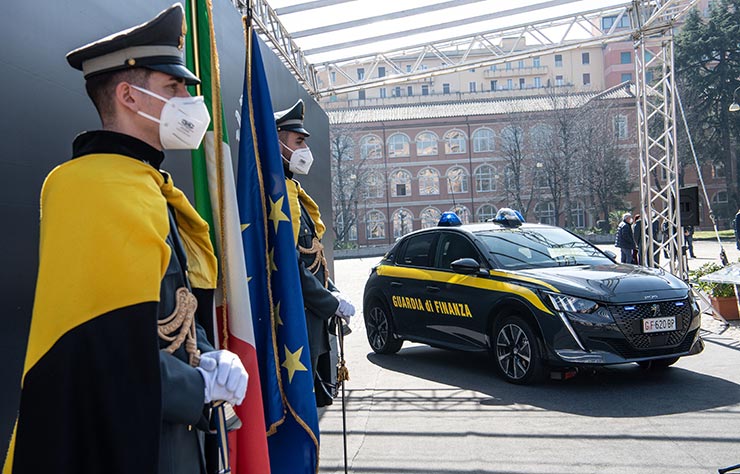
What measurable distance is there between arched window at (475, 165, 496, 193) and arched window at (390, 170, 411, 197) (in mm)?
6847

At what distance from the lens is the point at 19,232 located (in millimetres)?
2990

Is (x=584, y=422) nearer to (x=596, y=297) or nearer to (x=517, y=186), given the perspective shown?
(x=596, y=297)

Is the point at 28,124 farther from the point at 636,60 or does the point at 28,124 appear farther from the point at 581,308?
the point at 636,60

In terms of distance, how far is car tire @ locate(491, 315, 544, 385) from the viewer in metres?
7.59

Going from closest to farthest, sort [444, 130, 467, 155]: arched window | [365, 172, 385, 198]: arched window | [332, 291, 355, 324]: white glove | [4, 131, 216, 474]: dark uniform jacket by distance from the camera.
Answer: [4, 131, 216, 474]: dark uniform jacket, [332, 291, 355, 324]: white glove, [365, 172, 385, 198]: arched window, [444, 130, 467, 155]: arched window

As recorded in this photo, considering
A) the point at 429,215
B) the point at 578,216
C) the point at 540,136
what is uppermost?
the point at 540,136

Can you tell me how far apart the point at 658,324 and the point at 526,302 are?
131 cm

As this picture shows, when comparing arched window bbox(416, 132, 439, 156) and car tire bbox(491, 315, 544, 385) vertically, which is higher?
arched window bbox(416, 132, 439, 156)

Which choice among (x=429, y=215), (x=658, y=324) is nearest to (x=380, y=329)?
(x=658, y=324)

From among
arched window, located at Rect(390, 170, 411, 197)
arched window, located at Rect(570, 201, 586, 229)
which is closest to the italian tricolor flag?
arched window, located at Rect(570, 201, 586, 229)

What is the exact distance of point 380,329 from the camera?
33.4 feet

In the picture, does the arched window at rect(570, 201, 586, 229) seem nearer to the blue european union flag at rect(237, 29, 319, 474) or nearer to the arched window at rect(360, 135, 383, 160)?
the arched window at rect(360, 135, 383, 160)

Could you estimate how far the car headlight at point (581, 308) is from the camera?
7285 mm

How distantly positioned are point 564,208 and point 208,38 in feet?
216
